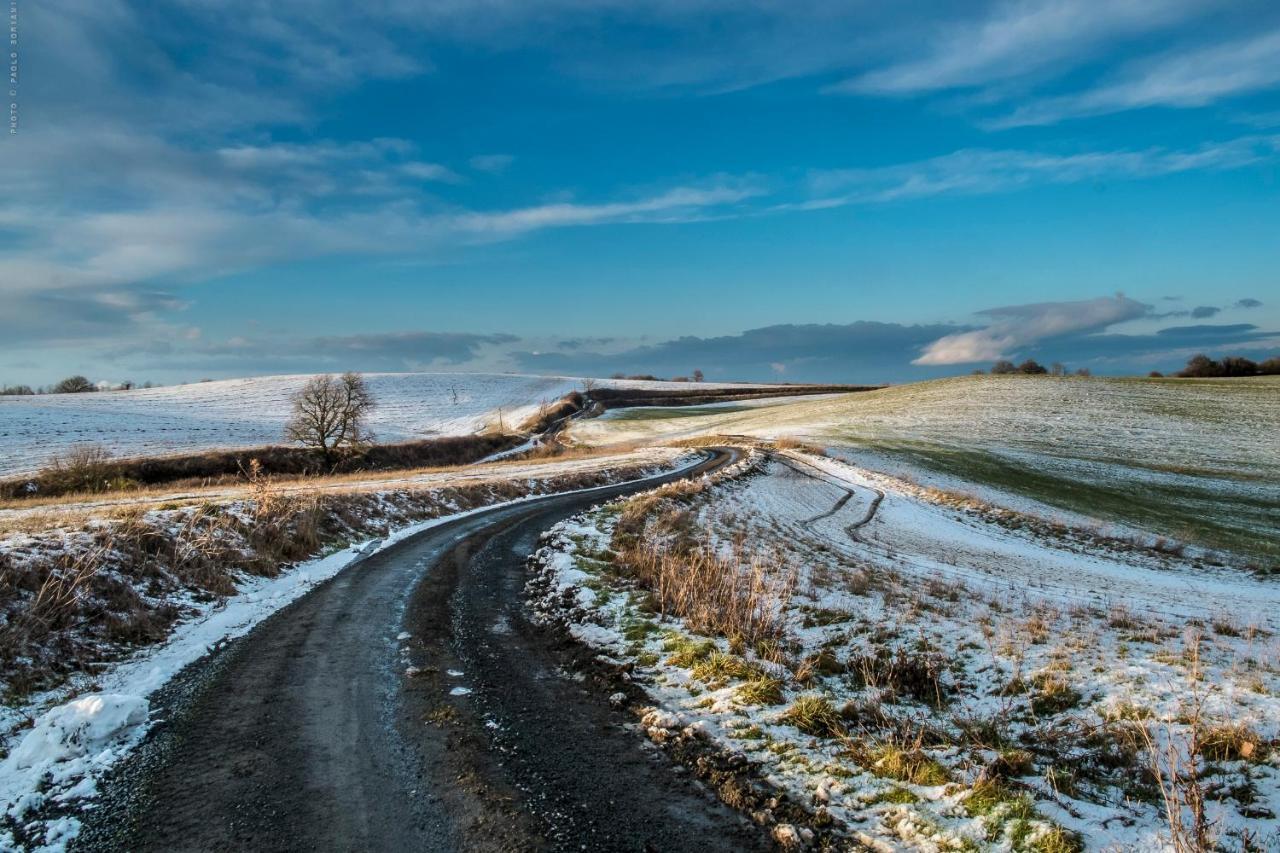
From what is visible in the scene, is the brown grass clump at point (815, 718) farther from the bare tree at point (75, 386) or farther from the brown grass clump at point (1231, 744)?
the bare tree at point (75, 386)

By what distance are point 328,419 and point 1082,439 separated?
6393 centimetres

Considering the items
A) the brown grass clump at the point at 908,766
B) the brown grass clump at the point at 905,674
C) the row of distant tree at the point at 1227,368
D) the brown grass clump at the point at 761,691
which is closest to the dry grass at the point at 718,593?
the brown grass clump at the point at 905,674

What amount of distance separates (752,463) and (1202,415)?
1819 inches

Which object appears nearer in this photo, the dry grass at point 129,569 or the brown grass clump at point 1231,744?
the brown grass clump at point 1231,744

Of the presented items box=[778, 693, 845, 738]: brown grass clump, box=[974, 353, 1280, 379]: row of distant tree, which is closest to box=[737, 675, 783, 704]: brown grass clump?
box=[778, 693, 845, 738]: brown grass clump

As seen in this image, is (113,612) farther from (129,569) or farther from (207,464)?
(207,464)

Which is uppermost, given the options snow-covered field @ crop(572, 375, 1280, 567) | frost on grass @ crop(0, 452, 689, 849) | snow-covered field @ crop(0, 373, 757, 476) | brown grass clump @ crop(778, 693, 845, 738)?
snow-covered field @ crop(0, 373, 757, 476)

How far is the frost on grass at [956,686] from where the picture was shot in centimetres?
573

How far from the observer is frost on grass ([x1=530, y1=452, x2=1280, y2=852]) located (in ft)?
18.8

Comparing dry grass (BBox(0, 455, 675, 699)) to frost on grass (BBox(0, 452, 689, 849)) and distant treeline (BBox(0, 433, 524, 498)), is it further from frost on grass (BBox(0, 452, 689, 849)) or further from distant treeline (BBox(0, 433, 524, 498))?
distant treeline (BBox(0, 433, 524, 498))

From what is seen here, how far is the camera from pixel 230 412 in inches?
3346

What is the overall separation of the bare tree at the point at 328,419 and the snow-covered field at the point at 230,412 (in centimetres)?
573

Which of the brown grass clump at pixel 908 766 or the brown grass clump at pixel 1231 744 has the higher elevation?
the brown grass clump at pixel 908 766

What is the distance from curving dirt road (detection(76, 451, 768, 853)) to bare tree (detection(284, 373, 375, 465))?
52.4 meters
